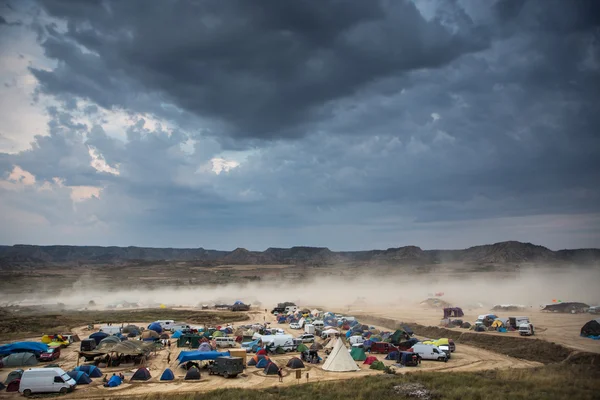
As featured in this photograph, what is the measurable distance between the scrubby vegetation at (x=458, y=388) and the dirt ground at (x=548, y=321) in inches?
394

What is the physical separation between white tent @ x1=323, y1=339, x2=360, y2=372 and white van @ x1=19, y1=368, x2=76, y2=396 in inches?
658

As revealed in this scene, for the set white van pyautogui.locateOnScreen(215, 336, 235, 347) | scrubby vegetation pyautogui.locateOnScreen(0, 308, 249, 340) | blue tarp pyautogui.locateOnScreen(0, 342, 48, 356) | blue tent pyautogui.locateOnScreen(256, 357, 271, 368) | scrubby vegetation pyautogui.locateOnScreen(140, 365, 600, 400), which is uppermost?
scrubby vegetation pyautogui.locateOnScreen(140, 365, 600, 400)

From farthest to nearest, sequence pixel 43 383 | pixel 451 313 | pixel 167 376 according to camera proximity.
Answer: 1. pixel 451 313
2. pixel 167 376
3. pixel 43 383

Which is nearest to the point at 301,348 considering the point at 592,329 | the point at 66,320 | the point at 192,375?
the point at 192,375

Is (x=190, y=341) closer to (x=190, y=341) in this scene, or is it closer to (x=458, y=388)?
(x=190, y=341)

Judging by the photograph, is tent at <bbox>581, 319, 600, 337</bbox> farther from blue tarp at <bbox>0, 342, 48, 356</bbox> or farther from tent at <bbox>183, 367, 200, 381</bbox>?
blue tarp at <bbox>0, 342, 48, 356</bbox>

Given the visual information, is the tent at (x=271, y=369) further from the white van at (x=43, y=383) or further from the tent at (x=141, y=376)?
the white van at (x=43, y=383)

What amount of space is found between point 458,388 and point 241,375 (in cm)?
1464

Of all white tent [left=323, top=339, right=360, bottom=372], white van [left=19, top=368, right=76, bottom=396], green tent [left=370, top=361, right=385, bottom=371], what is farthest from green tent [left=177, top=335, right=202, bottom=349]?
green tent [left=370, top=361, right=385, bottom=371]

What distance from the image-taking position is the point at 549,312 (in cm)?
5912

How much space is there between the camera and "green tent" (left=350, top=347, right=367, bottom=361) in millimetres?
33312

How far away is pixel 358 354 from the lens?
110 feet

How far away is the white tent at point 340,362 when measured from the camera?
29.9m

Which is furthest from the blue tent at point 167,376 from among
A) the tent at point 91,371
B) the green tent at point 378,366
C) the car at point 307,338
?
the car at point 307,338
